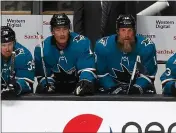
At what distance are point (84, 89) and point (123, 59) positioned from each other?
2.46 feet

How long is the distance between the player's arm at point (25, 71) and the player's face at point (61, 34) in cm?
25

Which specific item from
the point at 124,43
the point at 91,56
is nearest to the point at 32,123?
the point at 91,56

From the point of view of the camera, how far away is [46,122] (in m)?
→ 3.19

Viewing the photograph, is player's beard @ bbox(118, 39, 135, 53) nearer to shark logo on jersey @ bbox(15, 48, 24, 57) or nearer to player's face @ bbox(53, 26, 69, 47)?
player's face @ bbox(53, 26, 69, 47)

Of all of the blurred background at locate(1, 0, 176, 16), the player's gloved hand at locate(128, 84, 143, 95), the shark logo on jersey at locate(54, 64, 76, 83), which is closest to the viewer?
the player's gloved hand at locate(128, 84, 143, 95)

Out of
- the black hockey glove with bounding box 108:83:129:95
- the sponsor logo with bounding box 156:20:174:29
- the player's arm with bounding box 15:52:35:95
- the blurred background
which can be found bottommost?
the black hockey glove with bounding box 108:83:129:95

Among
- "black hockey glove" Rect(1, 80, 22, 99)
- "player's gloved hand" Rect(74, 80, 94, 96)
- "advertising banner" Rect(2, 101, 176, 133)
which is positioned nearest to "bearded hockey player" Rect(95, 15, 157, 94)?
"player's gloved hand" Rect(74, 80, 94, 96)

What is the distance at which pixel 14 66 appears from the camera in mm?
3527

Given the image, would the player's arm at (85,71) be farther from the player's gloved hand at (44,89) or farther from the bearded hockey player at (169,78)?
the bearded hockey player at (169,78)

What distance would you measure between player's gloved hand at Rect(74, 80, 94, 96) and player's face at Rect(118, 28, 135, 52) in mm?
561

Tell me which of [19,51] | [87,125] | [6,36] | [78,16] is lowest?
[87,125]

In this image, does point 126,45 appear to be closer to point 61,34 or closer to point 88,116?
point 61,34

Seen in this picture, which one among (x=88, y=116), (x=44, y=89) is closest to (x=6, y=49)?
(x=44, y=89)

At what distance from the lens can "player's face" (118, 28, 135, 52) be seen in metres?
3.78
